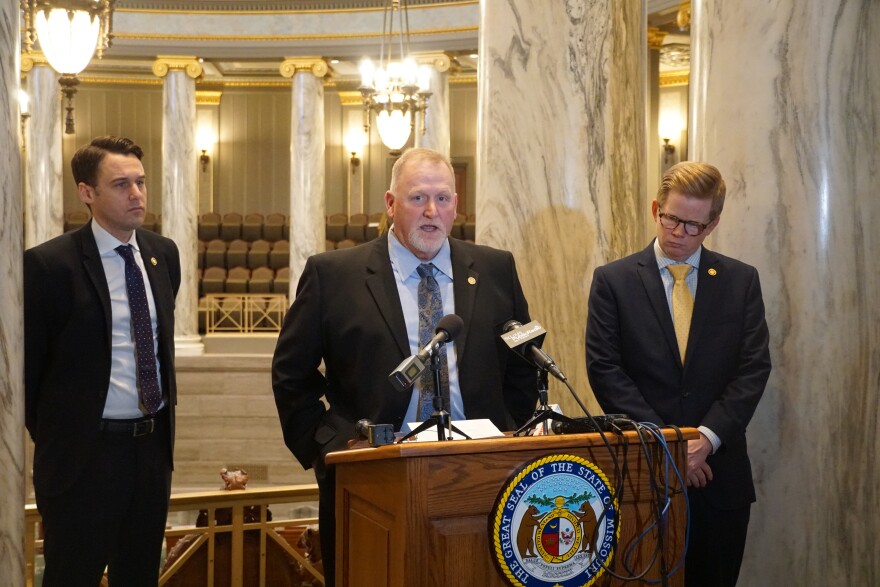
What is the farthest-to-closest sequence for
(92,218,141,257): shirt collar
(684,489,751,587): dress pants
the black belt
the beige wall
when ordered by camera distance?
1. the beige wall
2. (92,218,141,257): shirt collar
3. the black belt
4. (684,489,751,587): dress pants

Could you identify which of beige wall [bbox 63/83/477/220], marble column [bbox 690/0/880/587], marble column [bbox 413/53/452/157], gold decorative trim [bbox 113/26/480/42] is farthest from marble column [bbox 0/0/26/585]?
beige wall [bbox 63/83/477/220]

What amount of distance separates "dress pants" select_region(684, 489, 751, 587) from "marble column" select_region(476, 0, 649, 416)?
Answer: 877 mm

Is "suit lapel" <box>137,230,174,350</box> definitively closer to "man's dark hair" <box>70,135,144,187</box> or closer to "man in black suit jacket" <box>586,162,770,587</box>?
"man's dark hair" <box>70,135,144,187</box>

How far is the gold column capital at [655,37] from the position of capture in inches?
479

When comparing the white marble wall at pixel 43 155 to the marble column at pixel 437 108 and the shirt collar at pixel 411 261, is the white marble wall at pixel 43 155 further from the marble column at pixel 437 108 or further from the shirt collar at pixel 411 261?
the shirt collar at pixel 411 261

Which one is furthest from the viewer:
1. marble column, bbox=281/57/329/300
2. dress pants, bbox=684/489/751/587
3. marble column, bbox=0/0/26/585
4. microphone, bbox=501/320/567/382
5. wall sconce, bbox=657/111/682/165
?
wall sconce, bbox=657/111/682/165

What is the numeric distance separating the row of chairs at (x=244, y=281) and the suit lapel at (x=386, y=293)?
1280 centimetres

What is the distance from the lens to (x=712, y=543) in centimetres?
277

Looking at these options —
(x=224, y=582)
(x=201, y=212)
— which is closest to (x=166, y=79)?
(x=201, y=212)

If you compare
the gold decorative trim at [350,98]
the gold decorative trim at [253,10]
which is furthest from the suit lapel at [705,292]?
the gold decorative trim at [350,98]

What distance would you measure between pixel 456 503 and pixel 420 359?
0.96 ft

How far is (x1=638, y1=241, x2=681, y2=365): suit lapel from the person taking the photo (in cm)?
284

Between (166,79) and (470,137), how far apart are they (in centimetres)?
623

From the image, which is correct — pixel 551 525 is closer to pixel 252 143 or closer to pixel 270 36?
pixel 270 36
